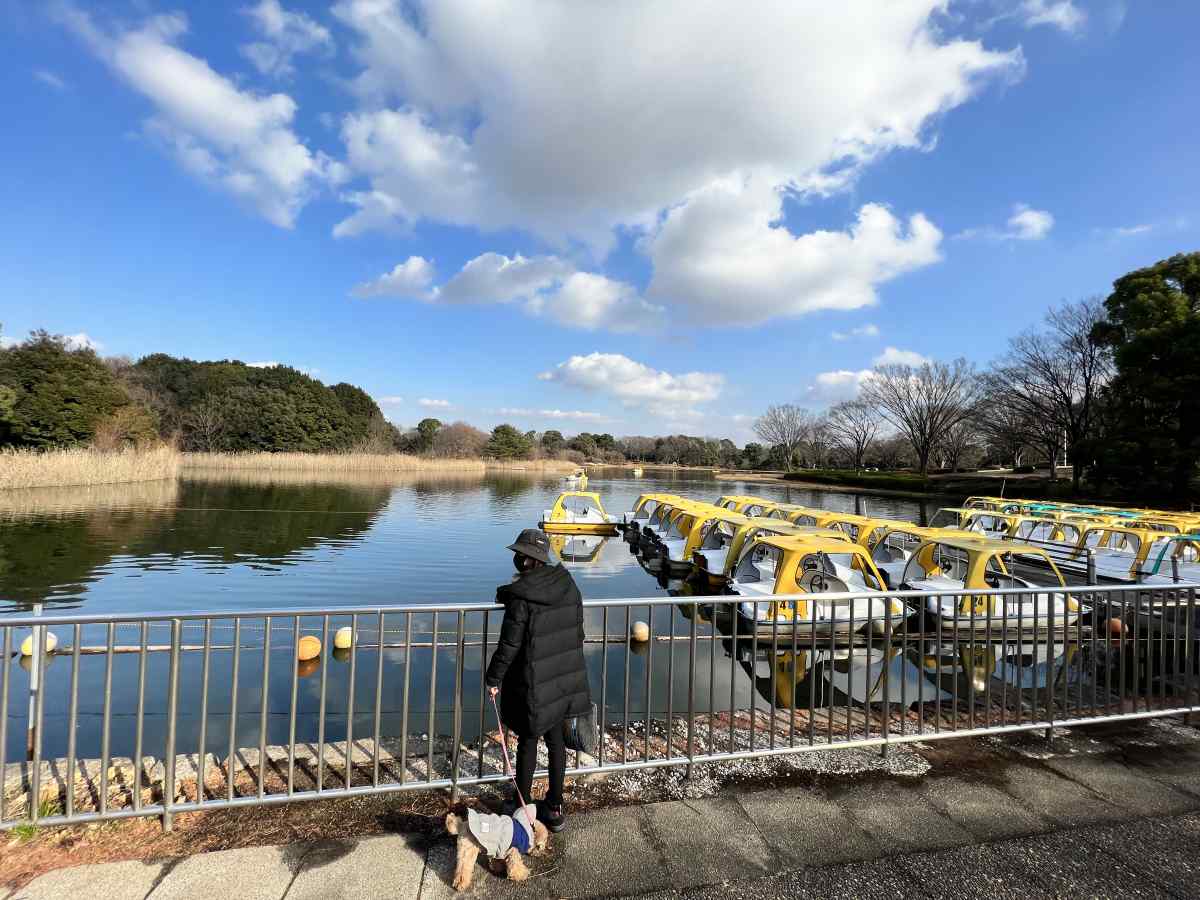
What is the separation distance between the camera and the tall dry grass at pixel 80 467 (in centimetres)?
2453

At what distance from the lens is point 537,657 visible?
2920mm

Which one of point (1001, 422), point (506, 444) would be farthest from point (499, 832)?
point (506, 444)

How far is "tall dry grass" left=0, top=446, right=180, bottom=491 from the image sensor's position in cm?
2453

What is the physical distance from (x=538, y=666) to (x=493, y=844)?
0.75 metres

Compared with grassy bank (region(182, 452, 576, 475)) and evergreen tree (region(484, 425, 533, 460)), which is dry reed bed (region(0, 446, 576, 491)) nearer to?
grassy bank (region(182, 452, 576, 475))

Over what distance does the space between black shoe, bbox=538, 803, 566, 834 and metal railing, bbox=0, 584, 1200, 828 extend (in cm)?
45

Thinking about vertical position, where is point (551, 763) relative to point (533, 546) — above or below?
below

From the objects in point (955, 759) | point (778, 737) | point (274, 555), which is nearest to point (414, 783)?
point (778, 737)

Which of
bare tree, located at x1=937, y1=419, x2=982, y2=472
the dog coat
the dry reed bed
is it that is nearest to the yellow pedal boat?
the dog coat

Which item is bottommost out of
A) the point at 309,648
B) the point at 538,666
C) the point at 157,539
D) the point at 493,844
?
the point at 309,648

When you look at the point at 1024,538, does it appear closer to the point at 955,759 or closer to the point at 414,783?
the point at 955,759

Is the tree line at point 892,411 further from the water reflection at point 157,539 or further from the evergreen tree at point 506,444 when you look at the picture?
the water reflection at point 157,539

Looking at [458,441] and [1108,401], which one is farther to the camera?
[458,441]

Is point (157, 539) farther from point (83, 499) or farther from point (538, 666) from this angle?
point (538, 666)
